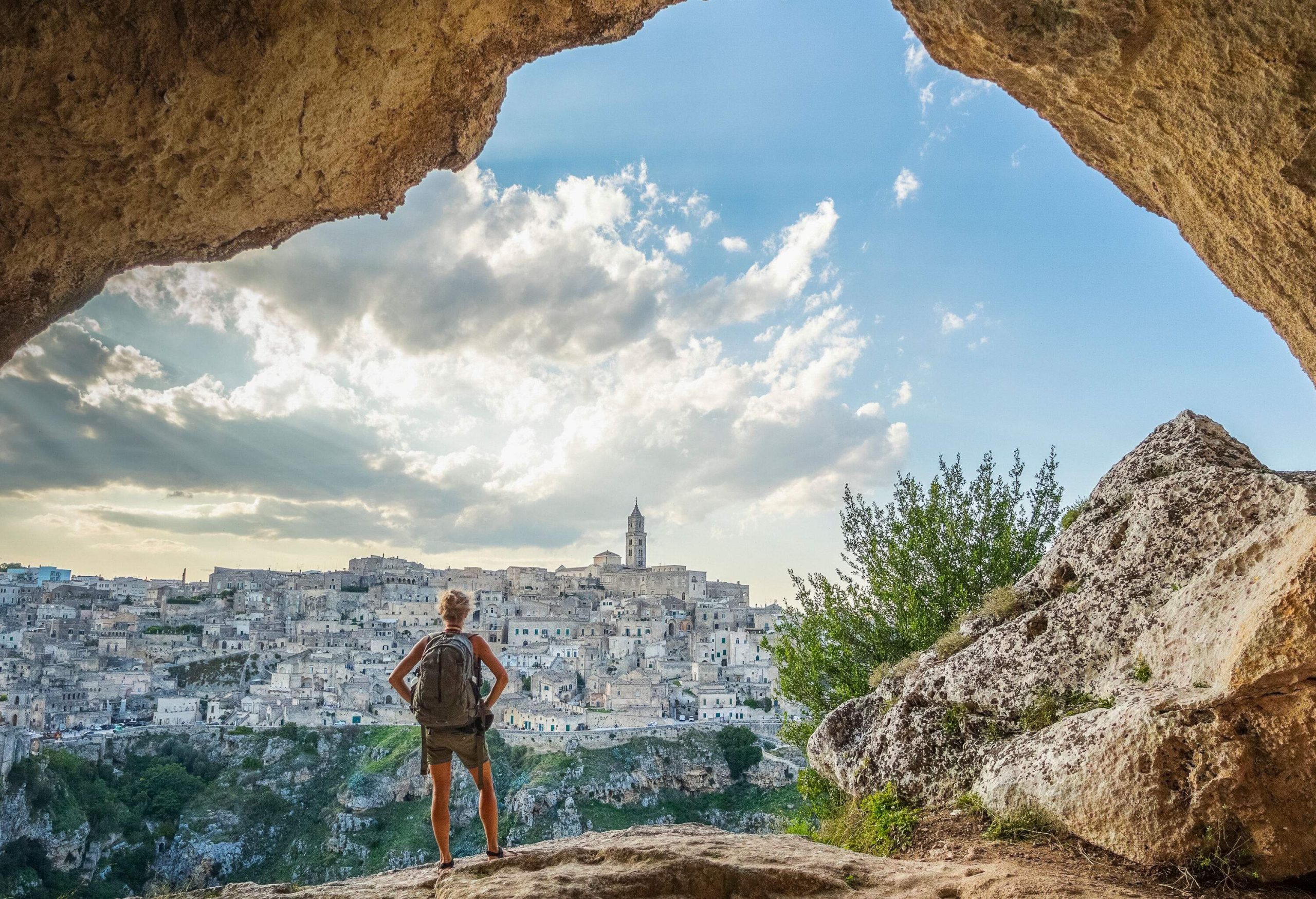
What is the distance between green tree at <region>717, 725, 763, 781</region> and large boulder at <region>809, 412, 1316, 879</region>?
158 ft

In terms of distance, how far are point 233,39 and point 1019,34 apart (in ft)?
10.9

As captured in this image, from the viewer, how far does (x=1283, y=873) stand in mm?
3783

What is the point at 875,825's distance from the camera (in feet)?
18.1

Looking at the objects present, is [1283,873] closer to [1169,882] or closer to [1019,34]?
[1169,882]

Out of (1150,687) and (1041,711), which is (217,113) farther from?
(1041,711)

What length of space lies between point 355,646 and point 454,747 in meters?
79.0

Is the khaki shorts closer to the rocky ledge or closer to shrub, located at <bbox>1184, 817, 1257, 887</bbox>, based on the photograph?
the rocky ledge

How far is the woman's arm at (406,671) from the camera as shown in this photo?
4.45m

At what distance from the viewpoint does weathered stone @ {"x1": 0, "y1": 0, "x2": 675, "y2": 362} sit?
308 centimetres

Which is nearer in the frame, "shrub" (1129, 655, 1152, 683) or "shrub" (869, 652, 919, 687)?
"shrub" (1129, 655, 1152, 683)

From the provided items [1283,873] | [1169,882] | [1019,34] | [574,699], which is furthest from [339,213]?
[574,699]

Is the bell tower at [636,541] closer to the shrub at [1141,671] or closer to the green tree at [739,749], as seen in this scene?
the green tree at [739,749]

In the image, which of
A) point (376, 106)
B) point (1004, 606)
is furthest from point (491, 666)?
point (1004, 606)

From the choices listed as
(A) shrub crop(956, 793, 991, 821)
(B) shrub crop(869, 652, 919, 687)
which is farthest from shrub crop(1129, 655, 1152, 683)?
(B) shrub crop(869, 652, 919, 687)
